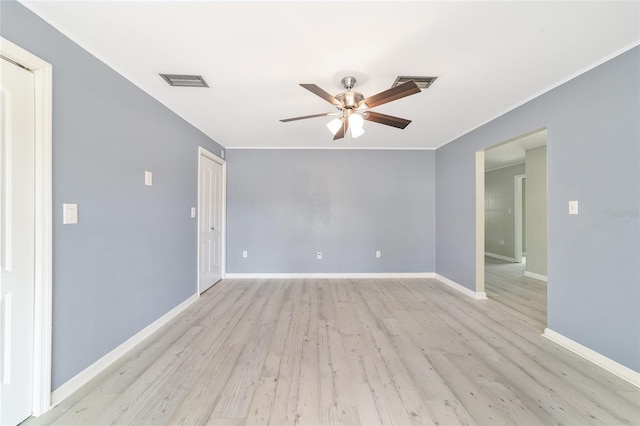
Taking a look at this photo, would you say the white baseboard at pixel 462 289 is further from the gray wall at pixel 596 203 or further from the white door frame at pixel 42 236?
the white door frame at pixel 42 236

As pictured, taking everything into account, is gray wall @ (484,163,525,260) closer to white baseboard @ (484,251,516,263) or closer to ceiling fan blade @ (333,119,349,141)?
white baseboard @ (484,251,516,263)

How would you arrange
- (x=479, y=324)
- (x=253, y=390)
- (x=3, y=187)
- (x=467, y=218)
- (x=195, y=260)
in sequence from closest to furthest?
(x=3, y=187), (x=253, y=390), (x=479, y=324), (x=195, y=260), (x=467, y=218)

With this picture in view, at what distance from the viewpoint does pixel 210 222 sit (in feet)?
12.3

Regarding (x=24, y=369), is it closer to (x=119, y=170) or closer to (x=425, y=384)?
(x=119, y=170)

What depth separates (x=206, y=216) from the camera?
360 cm

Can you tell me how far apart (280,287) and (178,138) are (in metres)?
2.56

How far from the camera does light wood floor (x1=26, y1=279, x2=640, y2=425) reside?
4.58 ft

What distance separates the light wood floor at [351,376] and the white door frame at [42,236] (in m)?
0.24

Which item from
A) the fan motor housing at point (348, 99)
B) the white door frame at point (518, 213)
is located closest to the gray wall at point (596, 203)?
the fan motor housing at point (348, 99)

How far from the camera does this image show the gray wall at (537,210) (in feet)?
14.1

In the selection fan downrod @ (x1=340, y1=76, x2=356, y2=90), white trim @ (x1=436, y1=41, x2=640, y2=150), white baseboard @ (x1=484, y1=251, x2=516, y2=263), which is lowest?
white baseboard @ (x1=484, y1=251, x2=516, y2=263)

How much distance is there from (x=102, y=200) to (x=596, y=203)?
3.94 metres

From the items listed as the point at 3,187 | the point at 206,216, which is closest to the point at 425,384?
the point at 3,187

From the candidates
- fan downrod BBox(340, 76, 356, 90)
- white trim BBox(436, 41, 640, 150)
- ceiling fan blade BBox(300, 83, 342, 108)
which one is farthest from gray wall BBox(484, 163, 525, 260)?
ceiling fan blade BBox(300, 83, 342, 108)
